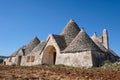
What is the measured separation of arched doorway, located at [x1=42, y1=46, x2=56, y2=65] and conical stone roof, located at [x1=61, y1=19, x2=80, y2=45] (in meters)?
2.38

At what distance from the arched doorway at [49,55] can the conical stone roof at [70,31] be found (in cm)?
238

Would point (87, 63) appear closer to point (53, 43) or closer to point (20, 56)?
point (53, 43)

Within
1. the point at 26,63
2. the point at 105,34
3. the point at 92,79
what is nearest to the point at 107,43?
the point at 105,34

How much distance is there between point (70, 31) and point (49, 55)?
14.0ft

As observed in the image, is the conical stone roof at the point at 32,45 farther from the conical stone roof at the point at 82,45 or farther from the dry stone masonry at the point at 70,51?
the conical stone roof at the point at 82,45

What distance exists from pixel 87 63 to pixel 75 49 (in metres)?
2.16

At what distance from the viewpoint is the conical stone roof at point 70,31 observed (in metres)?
27.9

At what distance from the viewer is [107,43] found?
3388cm

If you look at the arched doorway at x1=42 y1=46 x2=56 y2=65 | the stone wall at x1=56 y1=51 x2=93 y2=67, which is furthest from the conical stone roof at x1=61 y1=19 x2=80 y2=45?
the stone wall at x1=56 y1=51 x2=93 y2=67

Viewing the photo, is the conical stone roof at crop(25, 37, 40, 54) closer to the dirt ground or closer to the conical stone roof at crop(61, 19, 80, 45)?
the conical stone roof at crop(61, 19, 80, 45)

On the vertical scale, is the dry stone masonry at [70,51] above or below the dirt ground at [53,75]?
above

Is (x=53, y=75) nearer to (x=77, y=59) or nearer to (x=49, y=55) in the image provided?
(x=77, y=59)

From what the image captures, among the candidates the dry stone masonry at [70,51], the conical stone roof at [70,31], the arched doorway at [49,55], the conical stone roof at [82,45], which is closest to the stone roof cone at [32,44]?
the dry stone masonry at [70,51]

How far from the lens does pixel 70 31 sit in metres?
28.9
